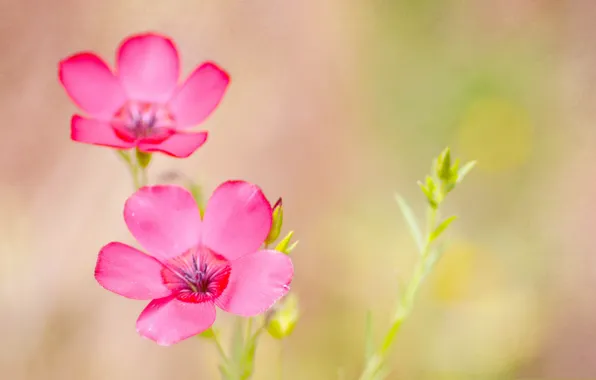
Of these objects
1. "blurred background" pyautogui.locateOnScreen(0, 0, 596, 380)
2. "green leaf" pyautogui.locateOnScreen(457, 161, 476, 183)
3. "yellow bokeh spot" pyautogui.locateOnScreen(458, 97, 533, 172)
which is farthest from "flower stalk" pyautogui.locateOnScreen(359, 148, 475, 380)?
"yellow bokeh spot" pyautogui.locateOnScreen(458, 97, 533, 172)

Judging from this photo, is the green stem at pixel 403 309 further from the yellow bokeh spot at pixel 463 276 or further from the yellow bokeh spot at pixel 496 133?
the yellow bokeh spot at pixel 496 133

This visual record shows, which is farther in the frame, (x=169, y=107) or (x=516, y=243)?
(x=516, y=243)

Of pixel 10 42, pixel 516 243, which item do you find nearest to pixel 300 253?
pixel 516 243

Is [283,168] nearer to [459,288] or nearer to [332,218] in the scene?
[332,218]

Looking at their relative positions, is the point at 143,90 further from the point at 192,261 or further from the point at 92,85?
the point at 192,261

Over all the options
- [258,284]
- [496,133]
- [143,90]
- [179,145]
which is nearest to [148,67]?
[143,90]
